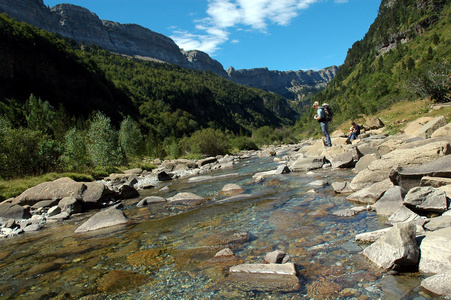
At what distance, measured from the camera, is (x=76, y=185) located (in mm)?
14039

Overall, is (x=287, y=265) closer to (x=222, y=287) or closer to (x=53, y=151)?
(x=222, y=287)

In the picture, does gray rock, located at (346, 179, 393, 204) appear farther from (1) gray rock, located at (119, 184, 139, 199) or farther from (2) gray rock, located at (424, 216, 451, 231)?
(1) gray rock, located at (119, 184, 139, 199)

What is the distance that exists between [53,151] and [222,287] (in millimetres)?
24657

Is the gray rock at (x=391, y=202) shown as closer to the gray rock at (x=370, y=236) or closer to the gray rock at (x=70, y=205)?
the gray rock at (x=370, y=236)

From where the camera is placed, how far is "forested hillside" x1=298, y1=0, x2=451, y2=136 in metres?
35.2

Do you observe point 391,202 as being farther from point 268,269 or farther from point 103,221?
point 103,221

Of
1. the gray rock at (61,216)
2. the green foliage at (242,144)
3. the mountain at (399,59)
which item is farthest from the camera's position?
the green foliage at (242,144)

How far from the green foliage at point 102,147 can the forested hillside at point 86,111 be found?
11cm

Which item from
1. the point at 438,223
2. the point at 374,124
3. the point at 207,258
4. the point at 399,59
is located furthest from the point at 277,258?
the point at 399,59

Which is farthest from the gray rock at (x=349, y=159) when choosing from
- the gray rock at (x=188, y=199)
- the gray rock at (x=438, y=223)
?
the gray rock at (x=438, y=223)

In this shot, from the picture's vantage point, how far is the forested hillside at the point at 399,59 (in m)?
35.2

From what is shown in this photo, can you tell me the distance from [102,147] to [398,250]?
3200 centimetres

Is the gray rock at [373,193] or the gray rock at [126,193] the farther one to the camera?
the gray rock at [126,193]

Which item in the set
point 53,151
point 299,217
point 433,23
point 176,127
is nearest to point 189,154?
point 53,151
